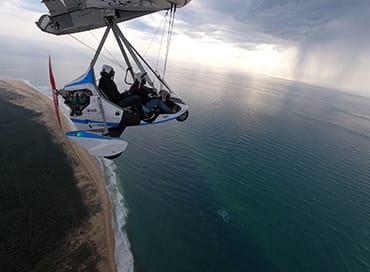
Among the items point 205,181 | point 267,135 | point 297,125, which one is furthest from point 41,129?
point 297,125

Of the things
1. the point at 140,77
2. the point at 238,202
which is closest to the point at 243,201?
the point at 238,202

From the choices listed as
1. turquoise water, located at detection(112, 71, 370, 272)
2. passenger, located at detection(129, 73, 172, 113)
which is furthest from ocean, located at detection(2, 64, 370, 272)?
passenger, located at detection(129, 73, 172, 113)

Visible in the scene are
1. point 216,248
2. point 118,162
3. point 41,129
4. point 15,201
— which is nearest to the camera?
point 216,248

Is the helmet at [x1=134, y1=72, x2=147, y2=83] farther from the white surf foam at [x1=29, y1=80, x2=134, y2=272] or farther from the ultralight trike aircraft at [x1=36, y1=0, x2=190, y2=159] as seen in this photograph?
the white surf foam at [x1=29, y1=80, x2=134, y2=272]

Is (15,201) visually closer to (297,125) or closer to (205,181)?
(205,181)

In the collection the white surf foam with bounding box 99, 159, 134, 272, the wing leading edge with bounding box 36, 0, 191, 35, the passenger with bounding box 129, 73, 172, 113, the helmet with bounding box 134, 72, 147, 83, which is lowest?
the white surf foam with bounding box 99, 159, 134, 272

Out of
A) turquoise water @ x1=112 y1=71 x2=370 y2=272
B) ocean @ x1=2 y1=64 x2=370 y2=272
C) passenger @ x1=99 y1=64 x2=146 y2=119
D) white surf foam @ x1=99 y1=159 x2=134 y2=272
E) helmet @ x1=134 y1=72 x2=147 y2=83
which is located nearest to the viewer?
passenger @ x1=99 y1=64 x2=146 y2=119
